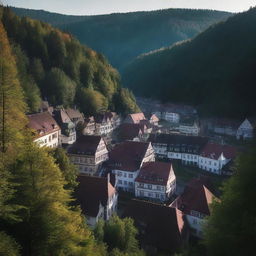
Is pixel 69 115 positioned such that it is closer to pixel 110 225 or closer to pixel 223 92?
pixel 110 225

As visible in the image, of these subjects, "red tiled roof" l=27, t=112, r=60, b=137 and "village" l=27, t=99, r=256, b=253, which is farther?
"red tiled roof" l=27, t=112, r=60, b=137

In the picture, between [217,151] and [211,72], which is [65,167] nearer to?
[217,151]

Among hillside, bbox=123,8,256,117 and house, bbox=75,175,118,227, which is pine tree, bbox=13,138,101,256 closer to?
house, bbox=75,175,118,227

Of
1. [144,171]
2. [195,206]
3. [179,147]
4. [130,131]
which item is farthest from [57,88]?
[195,206]

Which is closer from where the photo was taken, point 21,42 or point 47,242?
point 47,242

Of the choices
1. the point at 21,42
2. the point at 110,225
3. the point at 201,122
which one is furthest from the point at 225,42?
the point at 110,225

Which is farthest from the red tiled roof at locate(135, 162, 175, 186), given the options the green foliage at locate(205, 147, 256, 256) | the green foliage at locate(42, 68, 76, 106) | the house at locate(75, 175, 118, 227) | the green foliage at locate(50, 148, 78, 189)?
the green foliage at locate(42, 68, 76, 106)
